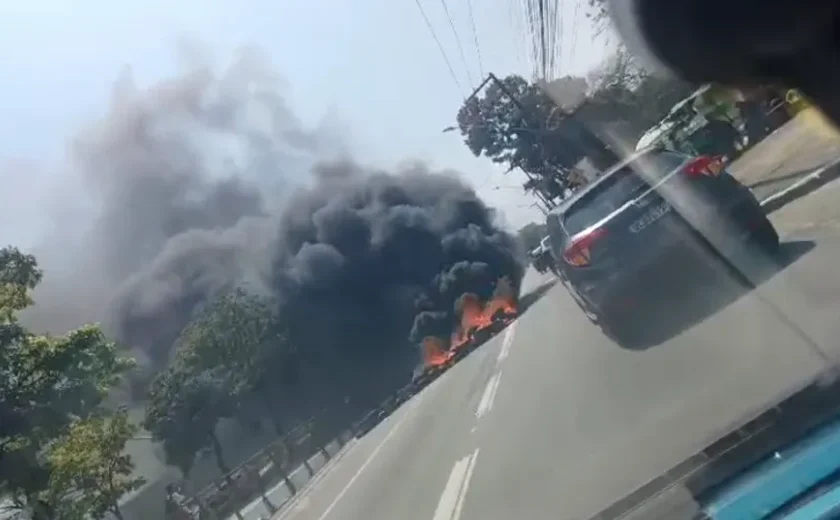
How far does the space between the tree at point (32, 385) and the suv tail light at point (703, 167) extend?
13291 mm

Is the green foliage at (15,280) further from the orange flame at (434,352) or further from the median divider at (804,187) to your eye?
the orange flame at (434,352)

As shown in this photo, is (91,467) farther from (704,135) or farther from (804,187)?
(704,135)

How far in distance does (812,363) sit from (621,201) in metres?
3.35

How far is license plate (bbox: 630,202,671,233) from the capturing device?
9.38m

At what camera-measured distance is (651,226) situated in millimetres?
9406

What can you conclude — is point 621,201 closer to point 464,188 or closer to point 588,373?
point 588,373

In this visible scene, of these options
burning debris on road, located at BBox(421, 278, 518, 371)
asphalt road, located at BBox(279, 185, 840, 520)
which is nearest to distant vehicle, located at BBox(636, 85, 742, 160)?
burning debris on road, located at BBox(421, 278, 518, 371)

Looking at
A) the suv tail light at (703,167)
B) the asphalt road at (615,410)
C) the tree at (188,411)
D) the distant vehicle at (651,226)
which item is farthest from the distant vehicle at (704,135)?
the tree at (188,411)

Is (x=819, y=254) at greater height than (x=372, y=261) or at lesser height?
lesser

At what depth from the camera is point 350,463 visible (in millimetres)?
21969

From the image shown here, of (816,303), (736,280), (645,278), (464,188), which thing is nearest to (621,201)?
(645,278)

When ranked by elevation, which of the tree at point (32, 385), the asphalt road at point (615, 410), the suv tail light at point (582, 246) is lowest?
the asphalt road at point (615, 410)

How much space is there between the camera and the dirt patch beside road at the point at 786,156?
1606 cm

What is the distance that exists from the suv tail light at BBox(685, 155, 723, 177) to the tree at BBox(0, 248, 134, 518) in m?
13.3
